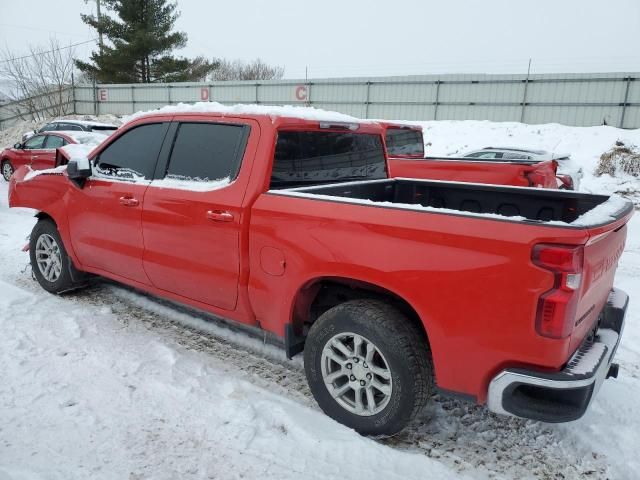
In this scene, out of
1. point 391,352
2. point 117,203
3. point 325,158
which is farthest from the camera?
point 117,203

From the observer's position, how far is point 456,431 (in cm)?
296

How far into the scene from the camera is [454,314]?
2.37 metres

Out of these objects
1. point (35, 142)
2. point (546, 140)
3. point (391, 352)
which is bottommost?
point (391, 352)

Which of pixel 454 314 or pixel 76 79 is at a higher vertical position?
pixel 76 79

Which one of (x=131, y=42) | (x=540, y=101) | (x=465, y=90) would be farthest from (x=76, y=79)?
(x=540, y=101)

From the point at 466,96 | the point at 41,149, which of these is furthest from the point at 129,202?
the point at 466,96

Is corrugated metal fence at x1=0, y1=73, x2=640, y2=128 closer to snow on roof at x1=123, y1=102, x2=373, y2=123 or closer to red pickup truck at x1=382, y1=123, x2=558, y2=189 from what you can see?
red pickup truck at x1=382, y1=123, x2=558, y2=189

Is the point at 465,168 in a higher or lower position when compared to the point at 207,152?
lower

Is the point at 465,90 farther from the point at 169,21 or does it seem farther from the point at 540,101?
the point at 169,21

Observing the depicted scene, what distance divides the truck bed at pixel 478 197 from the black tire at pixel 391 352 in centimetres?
83

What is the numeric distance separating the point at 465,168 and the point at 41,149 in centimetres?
1098

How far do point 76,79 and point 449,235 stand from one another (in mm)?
40232

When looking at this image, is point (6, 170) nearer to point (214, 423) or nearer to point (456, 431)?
point (214, 423)

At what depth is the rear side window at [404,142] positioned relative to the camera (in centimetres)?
911
